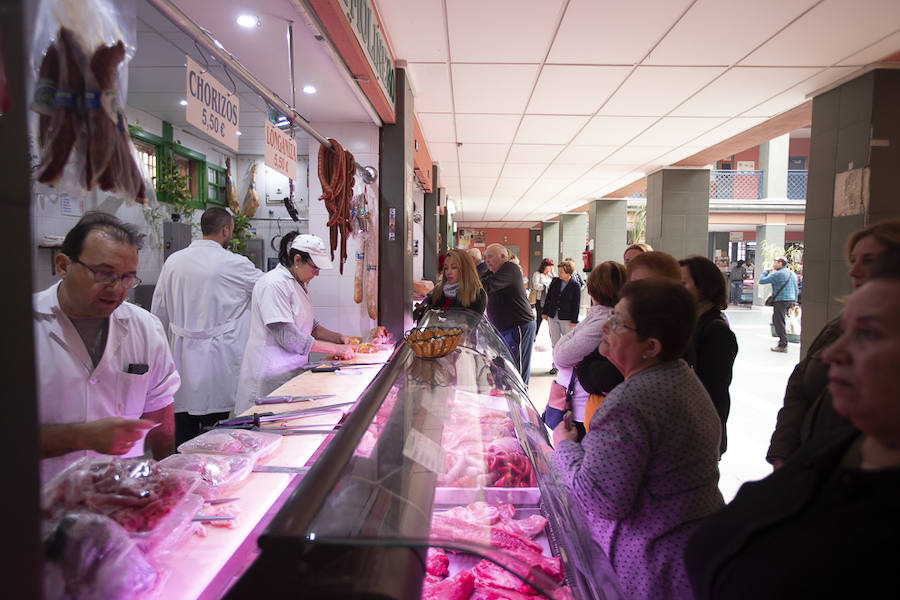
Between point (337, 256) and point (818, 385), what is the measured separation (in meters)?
3.74

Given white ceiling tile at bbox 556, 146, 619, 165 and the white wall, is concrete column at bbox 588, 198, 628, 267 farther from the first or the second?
the white wall

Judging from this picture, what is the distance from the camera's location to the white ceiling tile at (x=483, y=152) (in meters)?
7.12

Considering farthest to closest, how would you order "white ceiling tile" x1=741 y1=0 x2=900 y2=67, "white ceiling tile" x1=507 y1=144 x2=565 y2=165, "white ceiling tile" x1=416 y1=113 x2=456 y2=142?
"white ceiling tile" x1=507 y1=144 x2=565 y2=165 < "white ceiling tile" x1=416 y1=113 x2=456 y2=142 < "white ceiling tile" x1=741 y1=0 x2=900 y2=67

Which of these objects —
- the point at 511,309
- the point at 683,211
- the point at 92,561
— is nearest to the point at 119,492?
the point at 92,561

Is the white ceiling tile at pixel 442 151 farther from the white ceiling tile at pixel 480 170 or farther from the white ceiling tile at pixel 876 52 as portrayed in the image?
the white ceiling tile at pixel 876 52

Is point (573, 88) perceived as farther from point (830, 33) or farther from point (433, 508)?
point (433, 508)

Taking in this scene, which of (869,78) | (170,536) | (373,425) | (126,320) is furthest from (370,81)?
(869,78)

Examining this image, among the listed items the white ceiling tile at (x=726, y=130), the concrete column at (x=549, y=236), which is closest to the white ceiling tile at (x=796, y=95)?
the white ceiling tile at (x=726, y=130)

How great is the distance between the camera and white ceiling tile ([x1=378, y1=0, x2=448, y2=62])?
3.20m

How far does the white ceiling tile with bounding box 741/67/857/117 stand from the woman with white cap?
14.0 ft

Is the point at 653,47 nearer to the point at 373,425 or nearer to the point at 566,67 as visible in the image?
the point at 566,67

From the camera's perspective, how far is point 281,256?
3355mm

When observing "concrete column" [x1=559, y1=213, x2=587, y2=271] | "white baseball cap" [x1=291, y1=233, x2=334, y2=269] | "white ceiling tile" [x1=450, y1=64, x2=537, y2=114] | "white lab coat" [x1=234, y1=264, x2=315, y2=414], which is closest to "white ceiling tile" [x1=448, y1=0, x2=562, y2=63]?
"white ceiling tile" [x1=450, y1=64, x2=537, y2=114]

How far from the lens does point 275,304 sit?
3.09 meters
